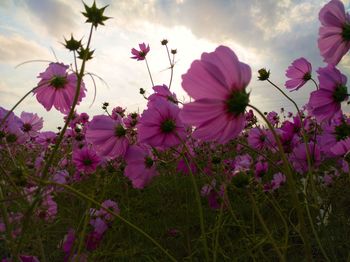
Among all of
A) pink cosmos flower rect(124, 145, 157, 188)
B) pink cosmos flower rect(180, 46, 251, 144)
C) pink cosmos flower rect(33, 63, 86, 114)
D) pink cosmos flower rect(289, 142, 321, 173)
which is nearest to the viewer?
pink cosmos flower rect(180, 46, 251, 144)

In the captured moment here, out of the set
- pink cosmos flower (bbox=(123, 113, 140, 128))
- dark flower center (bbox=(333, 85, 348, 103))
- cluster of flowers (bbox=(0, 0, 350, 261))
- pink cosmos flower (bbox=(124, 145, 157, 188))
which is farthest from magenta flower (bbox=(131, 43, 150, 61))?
dark flower center (bbox=(333, 85, 348, 103))

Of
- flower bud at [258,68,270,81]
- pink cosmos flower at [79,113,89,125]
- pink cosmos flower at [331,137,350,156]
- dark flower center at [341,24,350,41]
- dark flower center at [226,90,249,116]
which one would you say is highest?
pink cosmos flower at [79,113,89,125]

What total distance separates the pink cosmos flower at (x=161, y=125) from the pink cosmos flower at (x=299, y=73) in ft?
2.24

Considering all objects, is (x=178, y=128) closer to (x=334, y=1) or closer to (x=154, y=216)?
(x=334, y=1)

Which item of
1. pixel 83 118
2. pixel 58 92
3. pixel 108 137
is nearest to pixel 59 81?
pixel 58 92

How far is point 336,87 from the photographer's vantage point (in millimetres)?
1043

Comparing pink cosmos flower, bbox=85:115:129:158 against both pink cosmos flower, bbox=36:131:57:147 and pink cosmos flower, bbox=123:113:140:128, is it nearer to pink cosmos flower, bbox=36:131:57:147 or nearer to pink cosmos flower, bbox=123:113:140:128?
pink cosmos flower, bbox=123:113:140:128

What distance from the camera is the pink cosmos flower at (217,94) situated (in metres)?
0.70

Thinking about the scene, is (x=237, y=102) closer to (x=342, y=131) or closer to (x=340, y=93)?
(x=340, y=93)

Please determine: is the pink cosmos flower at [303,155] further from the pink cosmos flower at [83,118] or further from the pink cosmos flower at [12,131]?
the pink cosmos flower at [83,118]

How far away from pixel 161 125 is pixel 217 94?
315mm

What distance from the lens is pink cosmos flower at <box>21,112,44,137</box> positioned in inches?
79.8

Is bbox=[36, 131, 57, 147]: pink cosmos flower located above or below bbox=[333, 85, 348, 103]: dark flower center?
above

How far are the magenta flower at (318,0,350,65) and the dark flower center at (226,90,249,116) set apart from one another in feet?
1.40
